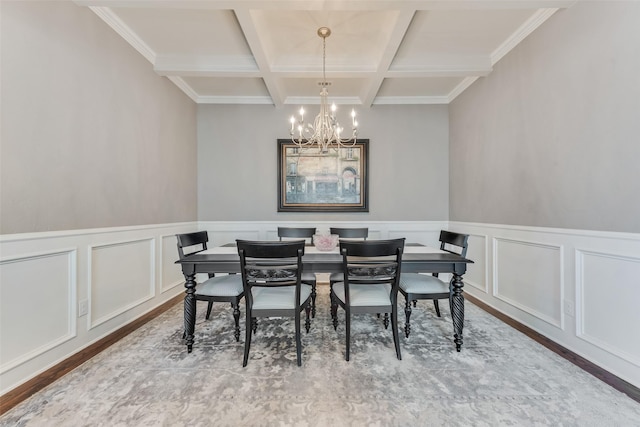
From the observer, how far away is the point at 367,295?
2.00 metres

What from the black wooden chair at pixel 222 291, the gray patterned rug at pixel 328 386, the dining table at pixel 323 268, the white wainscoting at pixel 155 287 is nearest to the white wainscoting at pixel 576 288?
the white wainscoting at pixel 155 287

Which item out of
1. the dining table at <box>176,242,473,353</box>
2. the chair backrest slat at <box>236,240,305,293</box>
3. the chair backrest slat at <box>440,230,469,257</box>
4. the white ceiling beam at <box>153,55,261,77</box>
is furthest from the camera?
the white ceiling beam at <box>153,55,261,77</box>

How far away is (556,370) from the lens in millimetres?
1786

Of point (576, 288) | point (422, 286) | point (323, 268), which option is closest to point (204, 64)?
point (323, 268)

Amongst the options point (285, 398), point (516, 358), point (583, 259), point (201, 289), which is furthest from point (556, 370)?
point (201, 289)

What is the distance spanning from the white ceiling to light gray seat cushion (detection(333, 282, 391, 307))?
217cm

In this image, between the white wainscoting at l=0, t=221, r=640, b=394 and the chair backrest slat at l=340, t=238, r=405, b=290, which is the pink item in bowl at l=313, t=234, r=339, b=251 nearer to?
the chair backrest slat at l=340, t=238, r=405, b=290

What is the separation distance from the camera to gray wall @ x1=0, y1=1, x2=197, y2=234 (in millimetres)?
1602

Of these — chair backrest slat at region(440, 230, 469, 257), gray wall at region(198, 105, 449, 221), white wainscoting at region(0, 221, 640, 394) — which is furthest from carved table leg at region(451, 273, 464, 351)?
gray wall at region(198, 105, 449, 221)

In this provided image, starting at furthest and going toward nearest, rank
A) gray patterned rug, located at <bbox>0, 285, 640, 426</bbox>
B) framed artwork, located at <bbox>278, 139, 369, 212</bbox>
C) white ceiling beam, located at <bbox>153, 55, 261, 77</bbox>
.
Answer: framed artwork, located at <bbox>278, 139, 369, 212</bbox>, white ceiling beam, located at <bbox>153, 55, 261, 77</bbox>, gray patterned rug, located at <bbox>0, 285, 640, 426</bbox>

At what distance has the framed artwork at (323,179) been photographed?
394cm

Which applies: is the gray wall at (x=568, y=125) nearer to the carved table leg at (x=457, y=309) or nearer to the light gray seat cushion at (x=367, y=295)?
the carved table leg at (x=457, y=309)

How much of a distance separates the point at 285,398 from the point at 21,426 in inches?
52.3

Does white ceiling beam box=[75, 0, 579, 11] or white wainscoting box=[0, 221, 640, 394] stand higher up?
white ceiling beam box=[75, 0, 579, 11]
